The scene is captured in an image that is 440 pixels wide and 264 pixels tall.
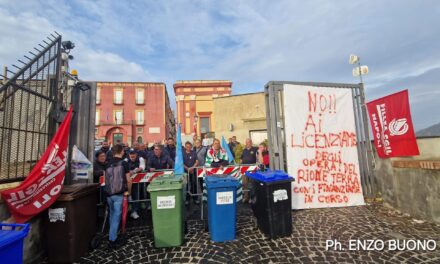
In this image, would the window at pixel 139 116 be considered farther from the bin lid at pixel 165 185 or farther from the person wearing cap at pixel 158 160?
the bin lid at pixel 165 185

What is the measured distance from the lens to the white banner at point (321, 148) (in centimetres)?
604

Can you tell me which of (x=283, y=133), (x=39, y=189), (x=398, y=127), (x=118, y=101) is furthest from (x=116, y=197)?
(x=118, y=101)

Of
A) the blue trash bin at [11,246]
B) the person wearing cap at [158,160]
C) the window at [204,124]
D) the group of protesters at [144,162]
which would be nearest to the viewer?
the blue trash bin at [11,246]

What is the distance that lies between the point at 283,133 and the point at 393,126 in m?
2.84

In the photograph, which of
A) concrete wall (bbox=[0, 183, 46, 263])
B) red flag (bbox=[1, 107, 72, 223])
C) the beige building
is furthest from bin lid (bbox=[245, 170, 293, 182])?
the beige building

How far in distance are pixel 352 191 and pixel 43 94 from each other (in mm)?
8151

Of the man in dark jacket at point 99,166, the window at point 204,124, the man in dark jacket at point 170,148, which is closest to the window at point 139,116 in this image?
the window at point 204,124

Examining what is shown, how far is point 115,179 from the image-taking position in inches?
165

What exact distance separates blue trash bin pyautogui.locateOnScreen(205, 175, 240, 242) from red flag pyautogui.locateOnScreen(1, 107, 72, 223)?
8.84 feet

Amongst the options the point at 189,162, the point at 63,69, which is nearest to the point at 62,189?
the point at 63,69

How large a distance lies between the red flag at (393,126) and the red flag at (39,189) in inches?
302

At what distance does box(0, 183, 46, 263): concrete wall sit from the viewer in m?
3.32

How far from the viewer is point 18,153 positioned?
146 inches

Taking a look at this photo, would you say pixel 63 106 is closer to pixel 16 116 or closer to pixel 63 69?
pixel 63 69
